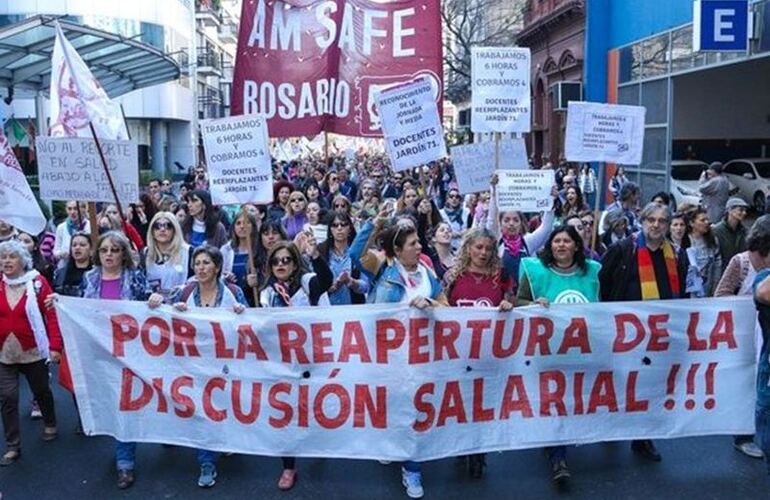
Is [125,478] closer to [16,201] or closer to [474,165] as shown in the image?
A: [16,201]

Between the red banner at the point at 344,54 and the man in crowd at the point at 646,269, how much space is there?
267 centimetres

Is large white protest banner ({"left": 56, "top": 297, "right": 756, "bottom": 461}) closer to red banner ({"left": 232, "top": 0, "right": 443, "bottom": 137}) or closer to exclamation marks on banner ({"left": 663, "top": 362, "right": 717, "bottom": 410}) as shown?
exclamation marks on banner ({"left": 663, "top": 362, "right": 717, "bottom": 410})

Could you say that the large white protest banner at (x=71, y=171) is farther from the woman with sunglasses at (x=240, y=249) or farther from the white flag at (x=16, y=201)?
the woman with sunglasses at (x=240, y=249)

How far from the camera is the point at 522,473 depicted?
515cm

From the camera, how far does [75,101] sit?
8398 millimetres

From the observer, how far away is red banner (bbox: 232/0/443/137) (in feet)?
24.0

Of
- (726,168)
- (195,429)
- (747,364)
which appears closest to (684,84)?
(726,168)

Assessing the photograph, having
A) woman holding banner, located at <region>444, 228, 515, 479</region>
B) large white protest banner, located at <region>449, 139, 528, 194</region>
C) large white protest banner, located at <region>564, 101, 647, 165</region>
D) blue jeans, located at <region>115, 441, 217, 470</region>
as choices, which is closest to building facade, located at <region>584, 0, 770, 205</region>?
large white protest banner, located at <region>449, 139, 528, 194</region>

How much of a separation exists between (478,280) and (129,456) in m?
2.39

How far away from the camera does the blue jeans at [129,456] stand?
507 cm

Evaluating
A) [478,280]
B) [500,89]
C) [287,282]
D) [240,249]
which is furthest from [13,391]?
[500,89]

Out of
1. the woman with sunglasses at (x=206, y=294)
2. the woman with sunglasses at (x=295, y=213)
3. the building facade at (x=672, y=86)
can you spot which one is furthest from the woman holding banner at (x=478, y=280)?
the building facade at (x=672, y=86)

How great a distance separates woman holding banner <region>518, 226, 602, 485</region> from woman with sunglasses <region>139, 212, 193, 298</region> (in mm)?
2643

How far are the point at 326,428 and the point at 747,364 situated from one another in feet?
8.54
